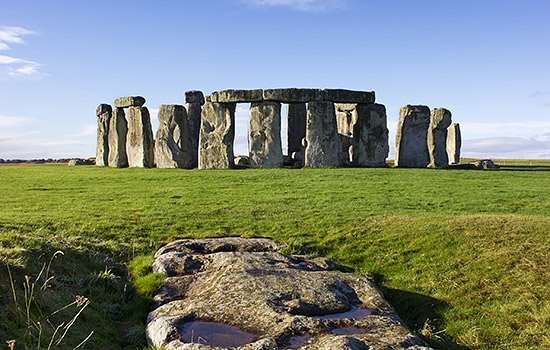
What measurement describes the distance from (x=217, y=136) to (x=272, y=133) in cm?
315

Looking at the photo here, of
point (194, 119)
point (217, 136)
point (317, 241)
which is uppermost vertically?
point (194, 119)

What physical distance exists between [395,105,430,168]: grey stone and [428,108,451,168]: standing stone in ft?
1.69

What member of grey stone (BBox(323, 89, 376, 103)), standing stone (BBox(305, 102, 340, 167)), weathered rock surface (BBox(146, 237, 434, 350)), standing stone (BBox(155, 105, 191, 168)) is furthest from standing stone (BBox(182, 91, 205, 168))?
weathered rock surface (BBox(146, 237, 434, 350))

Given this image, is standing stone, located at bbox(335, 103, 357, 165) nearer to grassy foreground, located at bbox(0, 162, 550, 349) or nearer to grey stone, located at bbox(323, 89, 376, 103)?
grey stone, located at bbox(323, 89, 376, 103)

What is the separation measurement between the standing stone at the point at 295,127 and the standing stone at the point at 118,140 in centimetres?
1084

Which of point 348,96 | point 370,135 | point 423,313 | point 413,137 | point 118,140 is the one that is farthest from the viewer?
point 118,140

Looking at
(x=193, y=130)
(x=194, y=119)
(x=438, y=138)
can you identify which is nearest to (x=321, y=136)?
(x=438, y=138)

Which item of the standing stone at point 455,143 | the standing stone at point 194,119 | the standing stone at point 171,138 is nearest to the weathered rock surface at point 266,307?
the standing stone at point 171,138

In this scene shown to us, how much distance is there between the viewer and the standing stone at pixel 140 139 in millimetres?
38188

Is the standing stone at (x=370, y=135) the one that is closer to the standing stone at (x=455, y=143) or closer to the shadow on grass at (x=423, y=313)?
the standing stone at (x=455, y=143)

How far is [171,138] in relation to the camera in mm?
37125

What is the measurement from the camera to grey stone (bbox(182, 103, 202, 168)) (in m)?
37.6

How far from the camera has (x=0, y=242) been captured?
14.0 meters

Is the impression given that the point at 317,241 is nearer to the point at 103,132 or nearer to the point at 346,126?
the point at 346,126
